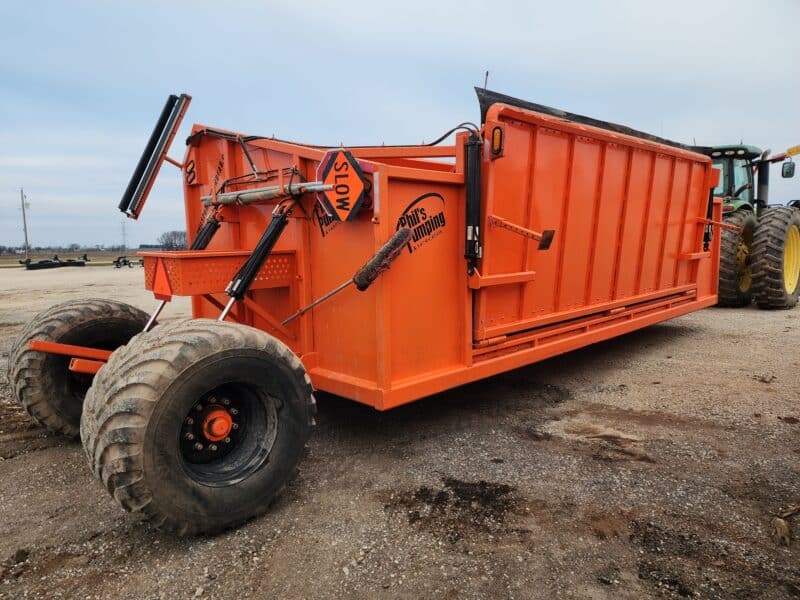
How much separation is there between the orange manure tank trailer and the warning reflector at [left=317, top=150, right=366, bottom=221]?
0.04 feet

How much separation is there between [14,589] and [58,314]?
1974 mm

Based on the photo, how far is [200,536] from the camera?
8.91 feet

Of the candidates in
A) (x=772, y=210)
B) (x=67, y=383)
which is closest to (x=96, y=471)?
(x=67, y=383)

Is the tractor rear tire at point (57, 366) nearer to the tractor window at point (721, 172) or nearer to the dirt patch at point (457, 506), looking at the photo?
the dirt patch at point (457, 506)

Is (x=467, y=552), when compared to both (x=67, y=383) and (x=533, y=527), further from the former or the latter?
(x=67, y=383)

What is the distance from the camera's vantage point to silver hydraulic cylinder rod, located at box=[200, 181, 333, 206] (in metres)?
3.36

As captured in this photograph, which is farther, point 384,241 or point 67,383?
point 67,383

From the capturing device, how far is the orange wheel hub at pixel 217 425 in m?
2.81

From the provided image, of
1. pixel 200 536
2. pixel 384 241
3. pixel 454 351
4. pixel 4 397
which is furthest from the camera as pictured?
pixel 4 397

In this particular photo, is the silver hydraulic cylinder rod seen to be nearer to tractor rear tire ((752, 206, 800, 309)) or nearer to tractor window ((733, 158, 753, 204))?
tractor rear tire ((752, 206, 800, 309))

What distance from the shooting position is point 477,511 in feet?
9.66

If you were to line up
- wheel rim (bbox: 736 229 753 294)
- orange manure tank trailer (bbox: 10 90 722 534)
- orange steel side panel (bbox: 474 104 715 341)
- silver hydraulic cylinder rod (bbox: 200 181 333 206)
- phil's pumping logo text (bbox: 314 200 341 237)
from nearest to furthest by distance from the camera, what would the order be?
orange manure tank trailer (bbox: 10 90 722 534), silver hydraulic cylinder rod (bbox: 200 181 333 206), phil's pumping logo text (bbox: 314 200 341 237), orange steel side panel (bbox: 474 104 715 341), wheel rim (bbox: 736 229 753 294)

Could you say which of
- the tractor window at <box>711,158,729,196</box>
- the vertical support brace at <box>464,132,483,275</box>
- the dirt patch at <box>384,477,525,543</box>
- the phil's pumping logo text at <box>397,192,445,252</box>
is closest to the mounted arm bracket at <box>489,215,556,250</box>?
the vertical support brace at <box>464,132,483,275</box>

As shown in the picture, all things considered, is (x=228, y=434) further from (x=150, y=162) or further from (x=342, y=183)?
(x=150, y=162)
